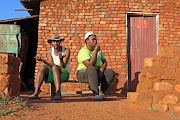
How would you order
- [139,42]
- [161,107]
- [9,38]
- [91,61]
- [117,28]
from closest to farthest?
[161,107], [91,61], [117,28], [139,42], [9,38]

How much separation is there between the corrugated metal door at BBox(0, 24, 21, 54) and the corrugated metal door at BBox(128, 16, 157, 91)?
3881mm

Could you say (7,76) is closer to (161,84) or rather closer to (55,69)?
(55,69)

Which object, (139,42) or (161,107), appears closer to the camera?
(161,107)

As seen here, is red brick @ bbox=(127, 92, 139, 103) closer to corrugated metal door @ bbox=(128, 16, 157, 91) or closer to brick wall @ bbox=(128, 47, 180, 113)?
brick wall @ bbox=(128, 47, 180, 113)

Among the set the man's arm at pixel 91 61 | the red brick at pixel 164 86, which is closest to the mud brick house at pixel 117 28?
the man's arm at pixel 91 61

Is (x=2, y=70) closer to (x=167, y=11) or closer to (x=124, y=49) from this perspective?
(x=124, y=49)

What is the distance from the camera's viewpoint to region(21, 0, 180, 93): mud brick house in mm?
6422

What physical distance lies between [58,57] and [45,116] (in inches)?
90.0

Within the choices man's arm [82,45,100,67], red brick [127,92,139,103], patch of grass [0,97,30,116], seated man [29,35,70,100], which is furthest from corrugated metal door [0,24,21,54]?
red brick [127,92,139,103]

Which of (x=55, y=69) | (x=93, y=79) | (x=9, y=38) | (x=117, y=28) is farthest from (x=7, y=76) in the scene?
(x=9, y=38)

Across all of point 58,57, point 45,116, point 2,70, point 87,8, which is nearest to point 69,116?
point 45,116

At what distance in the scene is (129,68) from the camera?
6.74 metres

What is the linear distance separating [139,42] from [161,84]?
3.66 m

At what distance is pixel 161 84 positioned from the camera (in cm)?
335
